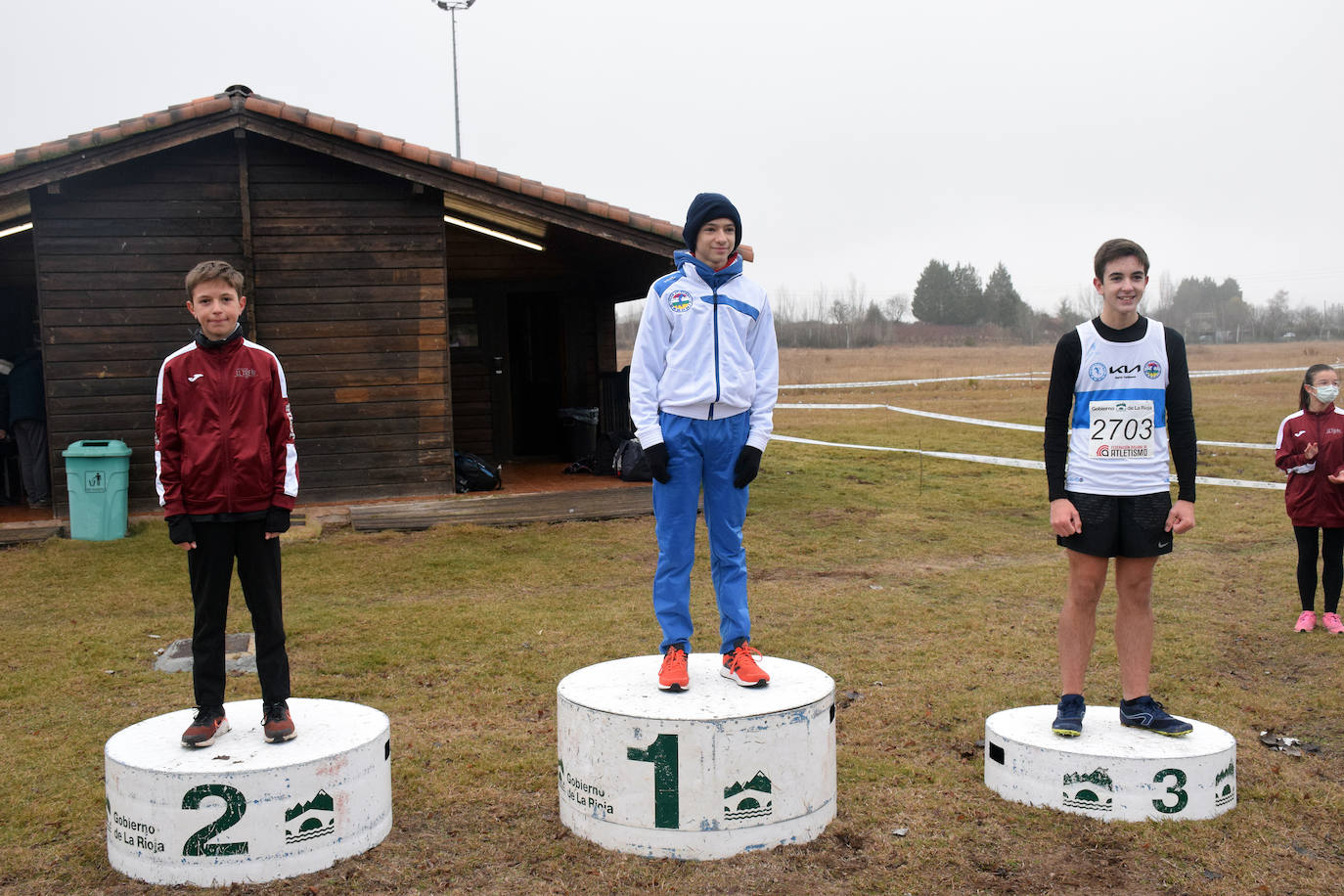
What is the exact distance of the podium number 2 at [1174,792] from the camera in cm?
365

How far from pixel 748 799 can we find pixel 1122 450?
5.87 ft

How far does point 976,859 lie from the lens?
344cm

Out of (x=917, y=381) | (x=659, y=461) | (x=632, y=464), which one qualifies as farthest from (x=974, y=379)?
(x=659, y=461)

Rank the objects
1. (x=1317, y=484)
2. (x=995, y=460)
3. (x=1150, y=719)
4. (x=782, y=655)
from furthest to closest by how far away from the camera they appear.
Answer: (x=995, y=460) < (x=1317, y=484) < (x=782, y=655) < (x=1150, y=719)

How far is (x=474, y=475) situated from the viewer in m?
11.3

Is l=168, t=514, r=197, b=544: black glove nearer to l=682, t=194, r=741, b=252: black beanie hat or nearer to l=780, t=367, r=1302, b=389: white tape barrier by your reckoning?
l=682, t=194, r=741, b=252: black beanie hat

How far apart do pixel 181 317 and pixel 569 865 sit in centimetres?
839

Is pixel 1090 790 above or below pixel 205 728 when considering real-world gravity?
below

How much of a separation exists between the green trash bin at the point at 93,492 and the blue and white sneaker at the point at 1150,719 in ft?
28.6

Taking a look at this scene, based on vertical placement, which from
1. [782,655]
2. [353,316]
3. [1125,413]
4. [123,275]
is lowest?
[782,655]

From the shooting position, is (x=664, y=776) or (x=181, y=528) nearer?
(x=664, y=776)

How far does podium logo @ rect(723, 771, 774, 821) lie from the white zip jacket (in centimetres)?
119

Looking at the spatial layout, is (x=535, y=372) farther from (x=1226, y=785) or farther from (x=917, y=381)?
(x=917, y=381)

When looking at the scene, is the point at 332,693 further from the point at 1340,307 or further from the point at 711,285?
the point at 1340,307
